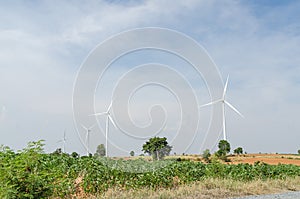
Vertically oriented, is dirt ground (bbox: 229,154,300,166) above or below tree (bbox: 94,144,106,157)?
below

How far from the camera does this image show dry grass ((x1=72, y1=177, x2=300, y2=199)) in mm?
11977

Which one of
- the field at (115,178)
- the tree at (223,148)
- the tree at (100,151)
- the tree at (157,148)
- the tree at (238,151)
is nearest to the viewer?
the field at (115,178)

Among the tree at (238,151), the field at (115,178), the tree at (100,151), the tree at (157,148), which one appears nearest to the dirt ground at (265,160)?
the tree at (238,151)

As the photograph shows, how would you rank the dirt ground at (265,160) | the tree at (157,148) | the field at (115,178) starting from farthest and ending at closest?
the dirt ground at (265,160) → the tree at (157,148) → the field at (115,178)

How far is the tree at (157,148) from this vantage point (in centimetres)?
2466

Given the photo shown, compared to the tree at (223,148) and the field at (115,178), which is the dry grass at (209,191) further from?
the tree at (223,148)

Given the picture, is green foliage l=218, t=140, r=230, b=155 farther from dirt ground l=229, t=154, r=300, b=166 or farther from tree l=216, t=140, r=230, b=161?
dirt ground l=229, t=154, r=300, b=166

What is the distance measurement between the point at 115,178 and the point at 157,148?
11168mm

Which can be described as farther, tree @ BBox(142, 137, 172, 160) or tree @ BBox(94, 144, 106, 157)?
tree @ BBox(142, 137, 172, 160)

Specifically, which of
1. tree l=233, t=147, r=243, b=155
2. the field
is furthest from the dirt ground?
the field

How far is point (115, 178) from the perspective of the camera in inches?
575

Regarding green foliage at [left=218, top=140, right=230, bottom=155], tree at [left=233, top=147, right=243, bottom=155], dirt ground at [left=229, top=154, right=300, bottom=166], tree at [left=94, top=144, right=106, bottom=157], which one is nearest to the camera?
tree at [left=94, top=144, right=106, bottom=157]

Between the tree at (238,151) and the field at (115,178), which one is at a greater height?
the tree at (238,151)

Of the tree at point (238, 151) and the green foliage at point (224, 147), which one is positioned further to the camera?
the tree at point (238, 151)
